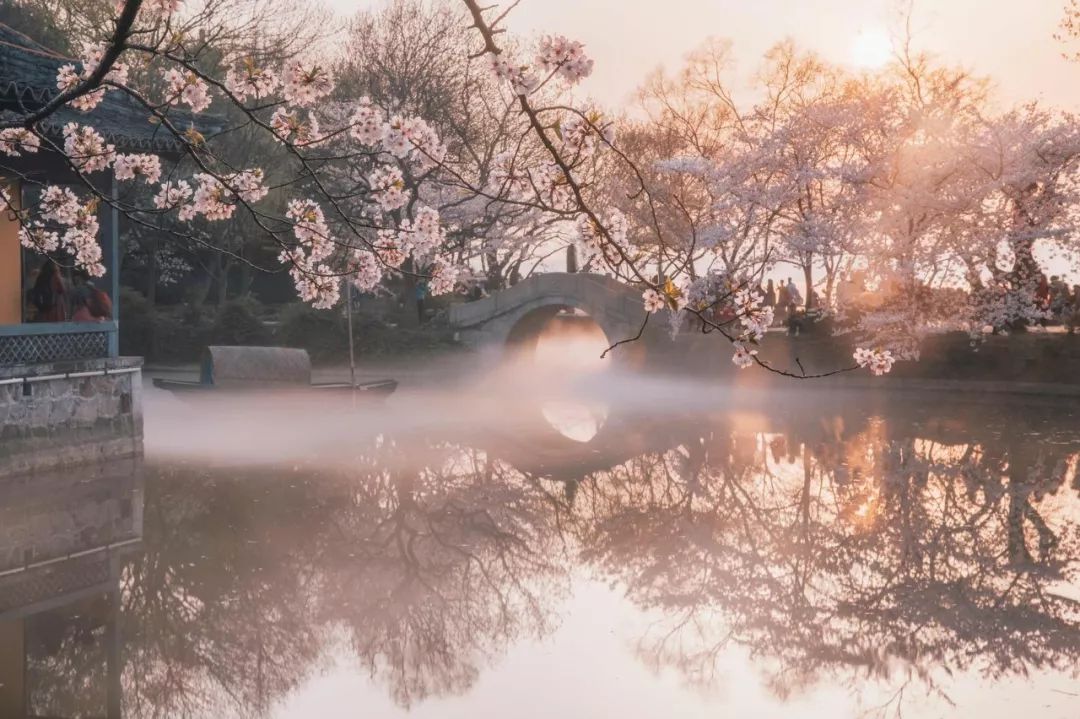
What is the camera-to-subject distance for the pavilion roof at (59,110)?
48.1 ft

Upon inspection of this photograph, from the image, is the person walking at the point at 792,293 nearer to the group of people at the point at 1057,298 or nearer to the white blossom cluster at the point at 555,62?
the group of people at the point at 1057,298

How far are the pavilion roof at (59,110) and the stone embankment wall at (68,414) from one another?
303 centimetres

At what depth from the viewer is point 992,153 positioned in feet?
96.6

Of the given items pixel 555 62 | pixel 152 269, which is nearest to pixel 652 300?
pixel 555 62

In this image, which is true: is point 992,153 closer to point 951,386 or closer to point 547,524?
point 951,386

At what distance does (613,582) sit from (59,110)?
919 centimetres

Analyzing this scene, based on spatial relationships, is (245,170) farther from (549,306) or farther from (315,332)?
(549,306)

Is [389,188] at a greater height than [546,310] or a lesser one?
greater

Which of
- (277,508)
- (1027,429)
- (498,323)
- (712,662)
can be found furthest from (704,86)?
(712,662)

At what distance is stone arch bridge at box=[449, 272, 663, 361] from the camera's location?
37188 millimetres

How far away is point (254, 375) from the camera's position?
25.5m

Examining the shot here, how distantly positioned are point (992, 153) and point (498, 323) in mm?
16261

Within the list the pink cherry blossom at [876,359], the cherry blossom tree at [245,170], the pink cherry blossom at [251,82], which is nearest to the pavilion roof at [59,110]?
the cherry blossom tree at [245,170]

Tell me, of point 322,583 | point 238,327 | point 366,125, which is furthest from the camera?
point 238,327
